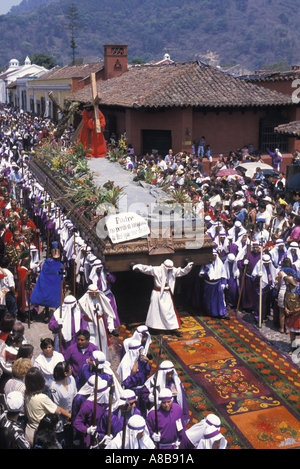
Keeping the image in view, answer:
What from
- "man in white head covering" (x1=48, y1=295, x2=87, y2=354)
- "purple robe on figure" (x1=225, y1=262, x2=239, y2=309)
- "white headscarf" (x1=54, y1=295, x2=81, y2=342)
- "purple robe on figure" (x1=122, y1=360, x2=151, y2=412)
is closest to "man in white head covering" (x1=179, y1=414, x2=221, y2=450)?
"purple robe on figure" (x1=122, y1=360, x2=151, y2=412)

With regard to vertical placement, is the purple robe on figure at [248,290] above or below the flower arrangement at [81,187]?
below

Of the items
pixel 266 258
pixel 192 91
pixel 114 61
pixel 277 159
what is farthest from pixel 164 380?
pixel 114 61

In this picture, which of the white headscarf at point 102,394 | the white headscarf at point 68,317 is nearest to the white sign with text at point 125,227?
the white headscarf at point 68,317

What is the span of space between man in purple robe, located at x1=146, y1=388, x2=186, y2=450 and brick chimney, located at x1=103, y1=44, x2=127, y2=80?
27.5m

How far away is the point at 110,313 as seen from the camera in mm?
8336

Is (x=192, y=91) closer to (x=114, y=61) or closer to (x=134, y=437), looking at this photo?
(x=114, y=61)

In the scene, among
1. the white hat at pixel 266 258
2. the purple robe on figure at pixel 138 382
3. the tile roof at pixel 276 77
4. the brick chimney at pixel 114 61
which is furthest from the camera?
the brick chimney at pixel 114 61

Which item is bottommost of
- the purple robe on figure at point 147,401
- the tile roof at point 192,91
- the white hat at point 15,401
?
the purple robe on figure at point 147,401

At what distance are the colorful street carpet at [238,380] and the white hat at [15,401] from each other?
2.50 m

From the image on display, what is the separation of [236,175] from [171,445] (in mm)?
10966

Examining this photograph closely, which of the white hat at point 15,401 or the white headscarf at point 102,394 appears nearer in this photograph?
the white hat at point 15,401

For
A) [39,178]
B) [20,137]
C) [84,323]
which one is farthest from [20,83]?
[84,323]

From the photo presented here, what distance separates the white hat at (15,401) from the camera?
508 centimetres

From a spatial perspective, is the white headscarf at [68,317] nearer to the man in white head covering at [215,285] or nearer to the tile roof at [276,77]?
the man in white head covering at [215,285]
